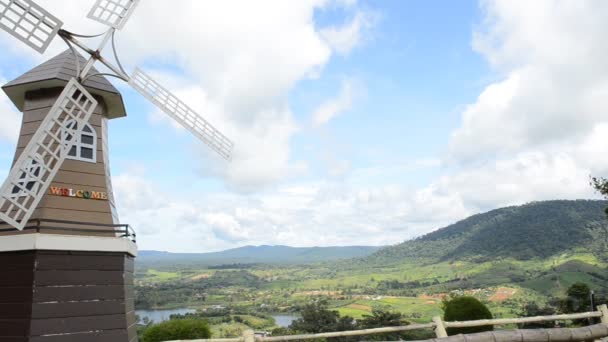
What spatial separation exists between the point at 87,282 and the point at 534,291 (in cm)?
7596

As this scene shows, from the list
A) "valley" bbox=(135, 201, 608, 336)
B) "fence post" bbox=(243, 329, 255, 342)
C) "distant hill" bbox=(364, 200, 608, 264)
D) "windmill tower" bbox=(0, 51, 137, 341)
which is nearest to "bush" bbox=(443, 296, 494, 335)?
"windmill tower" bbox=(0, 51, 137, 341)

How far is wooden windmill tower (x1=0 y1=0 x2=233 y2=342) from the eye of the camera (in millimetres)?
7332

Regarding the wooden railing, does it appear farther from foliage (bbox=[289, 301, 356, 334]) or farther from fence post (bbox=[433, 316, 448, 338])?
foliage (bbox=[289, 301, 356, 334])

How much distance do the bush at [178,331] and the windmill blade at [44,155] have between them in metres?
8.59

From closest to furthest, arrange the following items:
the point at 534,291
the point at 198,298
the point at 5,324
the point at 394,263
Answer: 1. the point at 5,324
2. the point at 534,291
3. the point at 198,298
4. the point at 394,263

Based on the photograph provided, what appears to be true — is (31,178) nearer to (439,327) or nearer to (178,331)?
(439,327)

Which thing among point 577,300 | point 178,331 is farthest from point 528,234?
point 178,331

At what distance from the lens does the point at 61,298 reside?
747 centimetres

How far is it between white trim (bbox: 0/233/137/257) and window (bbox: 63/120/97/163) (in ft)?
5.25

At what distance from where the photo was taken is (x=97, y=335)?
7.70 meters

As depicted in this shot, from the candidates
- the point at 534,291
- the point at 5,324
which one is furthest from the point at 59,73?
the point at 534,291

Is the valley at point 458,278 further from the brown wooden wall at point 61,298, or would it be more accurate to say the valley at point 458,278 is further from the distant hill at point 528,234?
the brown wooden wall at point 61,298

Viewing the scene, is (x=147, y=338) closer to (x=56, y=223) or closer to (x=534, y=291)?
(x=56, y=223)

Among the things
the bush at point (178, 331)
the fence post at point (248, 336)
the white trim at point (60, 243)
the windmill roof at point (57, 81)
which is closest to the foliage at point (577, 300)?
the bush at point (178, 331)
